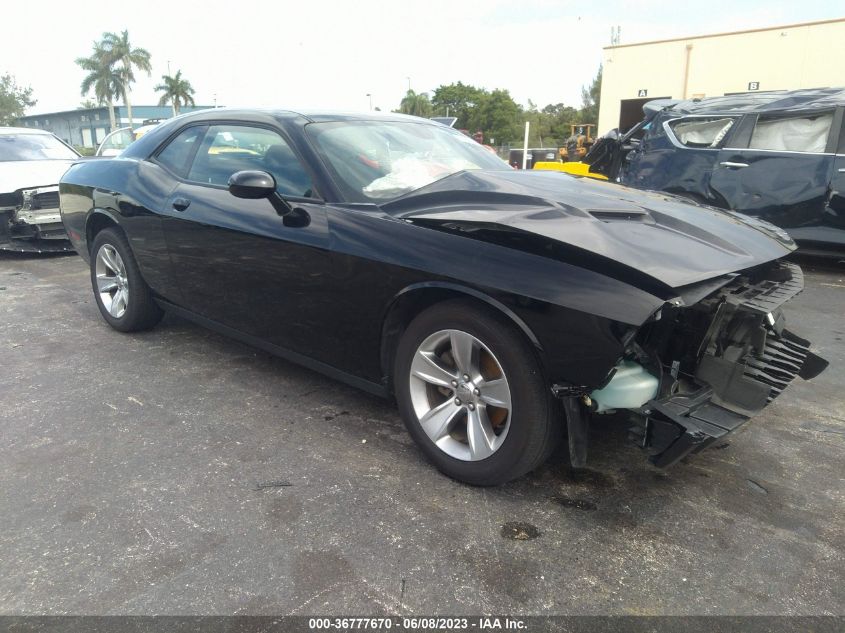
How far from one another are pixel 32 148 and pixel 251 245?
7.05m

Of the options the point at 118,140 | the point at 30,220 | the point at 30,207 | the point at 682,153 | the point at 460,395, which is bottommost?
the point at 460,395

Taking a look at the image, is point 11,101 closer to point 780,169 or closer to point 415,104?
point 415,104

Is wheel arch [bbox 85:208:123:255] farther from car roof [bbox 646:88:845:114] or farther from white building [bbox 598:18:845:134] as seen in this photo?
white building [bbox 598:18:845:134]

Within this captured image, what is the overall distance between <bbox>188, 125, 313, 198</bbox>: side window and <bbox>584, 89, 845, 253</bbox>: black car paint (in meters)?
4.69

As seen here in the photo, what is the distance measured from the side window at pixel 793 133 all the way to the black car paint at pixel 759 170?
2.2 inches

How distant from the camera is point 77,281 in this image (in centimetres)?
640

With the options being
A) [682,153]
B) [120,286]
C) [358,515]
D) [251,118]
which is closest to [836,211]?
[682,153]

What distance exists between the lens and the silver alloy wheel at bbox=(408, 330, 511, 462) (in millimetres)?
2416

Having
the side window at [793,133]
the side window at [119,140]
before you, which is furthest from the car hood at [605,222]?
the side window at [119,140]

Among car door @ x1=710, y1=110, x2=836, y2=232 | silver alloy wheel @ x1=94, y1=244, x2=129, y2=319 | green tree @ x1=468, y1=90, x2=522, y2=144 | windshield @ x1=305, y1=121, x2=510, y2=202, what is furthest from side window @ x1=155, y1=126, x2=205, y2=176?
green tree @ x1=468, y1=90, x2=522, y2=144

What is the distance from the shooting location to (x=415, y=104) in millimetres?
70562

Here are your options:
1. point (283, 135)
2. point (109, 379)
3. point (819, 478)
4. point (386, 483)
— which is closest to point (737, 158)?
point (819, 478)

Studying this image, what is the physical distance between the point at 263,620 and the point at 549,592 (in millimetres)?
885

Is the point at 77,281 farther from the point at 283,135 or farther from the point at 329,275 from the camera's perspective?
the point at 329,275
